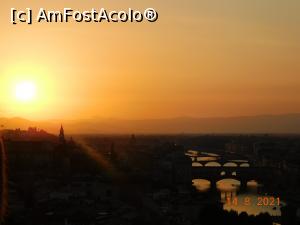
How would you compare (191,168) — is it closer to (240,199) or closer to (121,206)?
(240,199)

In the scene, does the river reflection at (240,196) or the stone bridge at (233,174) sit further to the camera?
the stone bridge at (233,174)

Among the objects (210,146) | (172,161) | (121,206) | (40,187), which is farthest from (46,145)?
(210,146)
